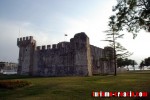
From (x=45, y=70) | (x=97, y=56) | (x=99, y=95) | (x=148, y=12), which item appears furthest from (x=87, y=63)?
(x=99, y=95)

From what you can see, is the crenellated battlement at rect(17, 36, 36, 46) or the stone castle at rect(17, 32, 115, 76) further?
the crenellated battlement at rect(17, 36, 36, 46)

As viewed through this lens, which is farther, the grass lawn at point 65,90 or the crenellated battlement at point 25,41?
the crenellated battlement at point 25,41

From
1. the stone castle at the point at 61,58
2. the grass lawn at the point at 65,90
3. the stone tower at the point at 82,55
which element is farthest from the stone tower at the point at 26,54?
the grass lawn at the point at 65,90

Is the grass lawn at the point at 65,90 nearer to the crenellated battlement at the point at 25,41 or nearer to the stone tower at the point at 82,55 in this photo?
the stone tower at the point at 82,55

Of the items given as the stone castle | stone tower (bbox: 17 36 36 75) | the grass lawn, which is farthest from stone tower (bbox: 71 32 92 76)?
the grass lawn

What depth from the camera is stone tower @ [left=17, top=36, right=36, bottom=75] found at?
179 feet

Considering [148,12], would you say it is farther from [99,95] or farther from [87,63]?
[87,63]

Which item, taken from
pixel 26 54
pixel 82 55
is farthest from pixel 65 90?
pixel 26 54

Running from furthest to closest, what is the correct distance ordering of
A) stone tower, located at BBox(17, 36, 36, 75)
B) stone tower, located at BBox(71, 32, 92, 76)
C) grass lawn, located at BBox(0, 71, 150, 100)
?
stone tower, located at BBox(17, 36, 36, 75) → stone tower, located at BBox(71, 32, 92, 76) → grass lawn, located at BBox(0, 71, 150, 100)

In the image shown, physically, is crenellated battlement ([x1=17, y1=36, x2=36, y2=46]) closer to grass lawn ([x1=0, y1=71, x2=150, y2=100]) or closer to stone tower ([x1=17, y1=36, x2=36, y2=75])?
stone tower ([x1=17, y1=36, x2=36, y2=75])

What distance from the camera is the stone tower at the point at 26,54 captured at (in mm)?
54562

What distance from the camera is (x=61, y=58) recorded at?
48.1m

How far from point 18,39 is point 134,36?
41.1 meters

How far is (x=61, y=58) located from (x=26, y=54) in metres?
12.1
